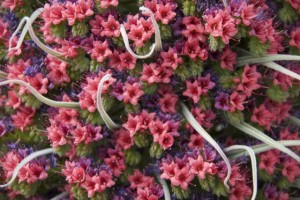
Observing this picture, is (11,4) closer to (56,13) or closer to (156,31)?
(56,13)

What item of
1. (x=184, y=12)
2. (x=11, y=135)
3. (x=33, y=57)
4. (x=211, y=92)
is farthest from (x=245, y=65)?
(x=11, y=135)

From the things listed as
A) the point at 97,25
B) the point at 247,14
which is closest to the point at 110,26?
the point at 97,25

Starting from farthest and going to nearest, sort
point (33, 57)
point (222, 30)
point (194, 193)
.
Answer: point (33, 57) → point (194, 193) → point (222, 30)

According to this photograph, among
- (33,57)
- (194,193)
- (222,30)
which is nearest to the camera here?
(222,30)

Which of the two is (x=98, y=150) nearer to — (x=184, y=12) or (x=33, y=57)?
(x=33, y=57)

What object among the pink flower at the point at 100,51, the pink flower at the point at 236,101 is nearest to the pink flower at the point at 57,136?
the pink flower at the point at 100,51
